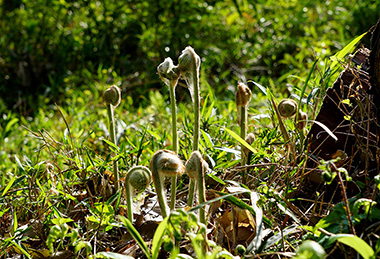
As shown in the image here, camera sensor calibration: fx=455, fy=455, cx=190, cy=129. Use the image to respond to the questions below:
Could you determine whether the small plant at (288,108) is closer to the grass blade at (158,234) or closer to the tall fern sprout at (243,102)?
the tall fern sprout at (243,102)

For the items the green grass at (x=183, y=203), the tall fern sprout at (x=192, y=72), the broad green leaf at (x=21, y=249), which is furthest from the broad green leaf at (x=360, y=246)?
the broad green leaf at (x=21, y=249)

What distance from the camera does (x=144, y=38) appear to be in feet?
15.4

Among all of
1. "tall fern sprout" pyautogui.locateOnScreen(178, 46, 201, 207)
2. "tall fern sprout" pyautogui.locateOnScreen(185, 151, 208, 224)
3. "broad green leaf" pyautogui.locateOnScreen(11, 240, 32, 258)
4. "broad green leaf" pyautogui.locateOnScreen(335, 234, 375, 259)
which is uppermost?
"tall fern sprout" pyautogui.locateOnScreen(178, 46, 201, 207)

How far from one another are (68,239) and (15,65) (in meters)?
3.84

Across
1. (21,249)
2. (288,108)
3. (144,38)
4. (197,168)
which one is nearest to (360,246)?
(197,168)

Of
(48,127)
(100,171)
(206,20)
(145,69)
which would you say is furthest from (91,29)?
(100,171)

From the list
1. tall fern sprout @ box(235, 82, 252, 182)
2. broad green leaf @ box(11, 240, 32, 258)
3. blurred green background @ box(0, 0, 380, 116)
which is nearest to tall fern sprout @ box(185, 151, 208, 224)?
tall fern sprout @ box(235, 82, 252, 182)

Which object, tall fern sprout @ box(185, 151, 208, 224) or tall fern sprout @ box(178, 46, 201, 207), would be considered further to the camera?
tall fern sprout @ box(178, 46, 201, 207)

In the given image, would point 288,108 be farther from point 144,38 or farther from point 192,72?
point 144,38

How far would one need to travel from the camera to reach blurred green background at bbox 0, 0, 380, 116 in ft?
15.5

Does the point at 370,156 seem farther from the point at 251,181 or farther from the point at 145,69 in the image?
the point at 145,69

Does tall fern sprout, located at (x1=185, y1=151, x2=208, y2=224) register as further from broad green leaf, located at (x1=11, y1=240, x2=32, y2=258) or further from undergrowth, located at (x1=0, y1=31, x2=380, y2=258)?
broad green leaf, located at (x1=11, y1=240, x2=32, y2=258)

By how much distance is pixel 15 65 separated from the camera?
16.5 ft

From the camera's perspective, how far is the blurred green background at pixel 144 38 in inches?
185
